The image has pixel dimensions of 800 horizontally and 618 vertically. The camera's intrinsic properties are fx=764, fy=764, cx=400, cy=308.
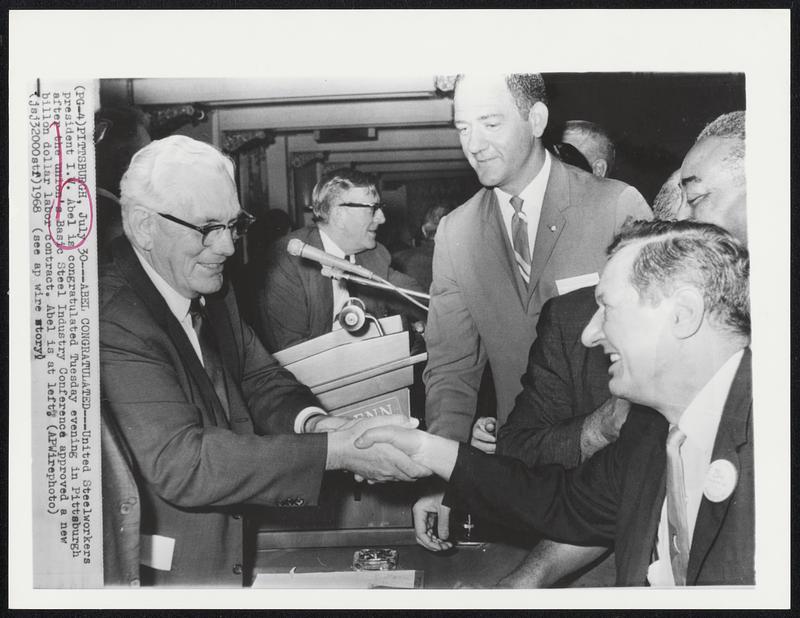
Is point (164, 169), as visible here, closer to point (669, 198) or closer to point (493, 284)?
point (493, 284)

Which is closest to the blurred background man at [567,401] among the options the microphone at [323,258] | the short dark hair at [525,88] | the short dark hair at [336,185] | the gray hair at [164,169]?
the short dark hair at [525,88]

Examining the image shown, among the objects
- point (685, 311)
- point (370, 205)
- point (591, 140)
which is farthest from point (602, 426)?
point (370, 205)

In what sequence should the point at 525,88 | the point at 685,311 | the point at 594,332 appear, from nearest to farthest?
Answer: the point at 685,311, the point at 594,332, the point at 525,88

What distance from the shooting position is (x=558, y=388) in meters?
2.30

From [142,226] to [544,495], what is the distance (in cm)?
145

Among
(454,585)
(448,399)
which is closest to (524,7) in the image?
(448,399)

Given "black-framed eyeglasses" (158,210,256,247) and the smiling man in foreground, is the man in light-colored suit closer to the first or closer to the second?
the smiling man in foreground

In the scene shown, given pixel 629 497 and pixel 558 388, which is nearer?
pixel 629 497

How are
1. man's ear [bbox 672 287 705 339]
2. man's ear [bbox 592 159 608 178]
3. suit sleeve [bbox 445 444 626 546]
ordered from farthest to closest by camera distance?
man's ear [bbox 592 159 608 178] < suit sleeve [bbox 445 444 626 546] < man's ear [bbox 672 287 705 339]

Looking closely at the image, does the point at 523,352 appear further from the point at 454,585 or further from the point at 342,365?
the point at 454,585

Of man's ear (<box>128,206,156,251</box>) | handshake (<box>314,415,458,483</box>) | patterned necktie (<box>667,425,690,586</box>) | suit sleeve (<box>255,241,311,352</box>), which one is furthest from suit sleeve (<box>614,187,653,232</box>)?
man's ear (<box>128,206,156,251</box>)

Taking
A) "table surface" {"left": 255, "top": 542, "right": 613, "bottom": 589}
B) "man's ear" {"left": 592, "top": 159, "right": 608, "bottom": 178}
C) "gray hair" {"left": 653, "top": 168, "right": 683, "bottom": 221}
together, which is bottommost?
"table surface" {"left": 255, "top": 542, "right": 613, "bottom": 589}

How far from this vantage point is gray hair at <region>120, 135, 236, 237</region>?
7.54 feet

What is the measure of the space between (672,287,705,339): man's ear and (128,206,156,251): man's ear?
153 cm
